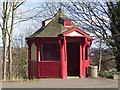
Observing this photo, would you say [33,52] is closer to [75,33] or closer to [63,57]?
[63,57]

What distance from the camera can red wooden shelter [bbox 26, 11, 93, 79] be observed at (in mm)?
13008

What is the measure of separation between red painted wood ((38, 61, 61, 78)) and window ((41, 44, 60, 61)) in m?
0.45

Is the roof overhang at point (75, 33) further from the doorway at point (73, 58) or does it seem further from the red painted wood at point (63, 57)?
the doorway at point (73, 58)

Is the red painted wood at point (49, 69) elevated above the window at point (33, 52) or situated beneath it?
situated beneath

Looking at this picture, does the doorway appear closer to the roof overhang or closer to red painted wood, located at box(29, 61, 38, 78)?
the roof overhang

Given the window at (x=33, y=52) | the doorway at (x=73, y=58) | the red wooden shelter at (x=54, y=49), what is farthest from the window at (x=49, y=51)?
the doorway at (x=73, y=58)

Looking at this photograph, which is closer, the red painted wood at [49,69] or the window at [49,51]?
the red painted wood at [49,69]

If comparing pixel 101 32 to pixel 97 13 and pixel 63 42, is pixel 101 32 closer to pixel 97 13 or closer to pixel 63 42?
pixel 97 13

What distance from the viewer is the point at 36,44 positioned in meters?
13.3

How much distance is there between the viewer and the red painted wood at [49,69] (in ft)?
42.7

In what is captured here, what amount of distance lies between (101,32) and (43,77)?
12.7 meters

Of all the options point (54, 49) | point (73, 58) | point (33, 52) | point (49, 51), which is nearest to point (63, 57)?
point (54, 49)

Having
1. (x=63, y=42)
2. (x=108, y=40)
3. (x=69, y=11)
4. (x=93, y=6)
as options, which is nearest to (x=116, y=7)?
(x=108, y=40)

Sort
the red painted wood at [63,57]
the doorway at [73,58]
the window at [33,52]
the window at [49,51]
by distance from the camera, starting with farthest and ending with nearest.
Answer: the doorway at [73,58], the window at [33,52], the window at [49,51], the red painted wood at [63,57]
